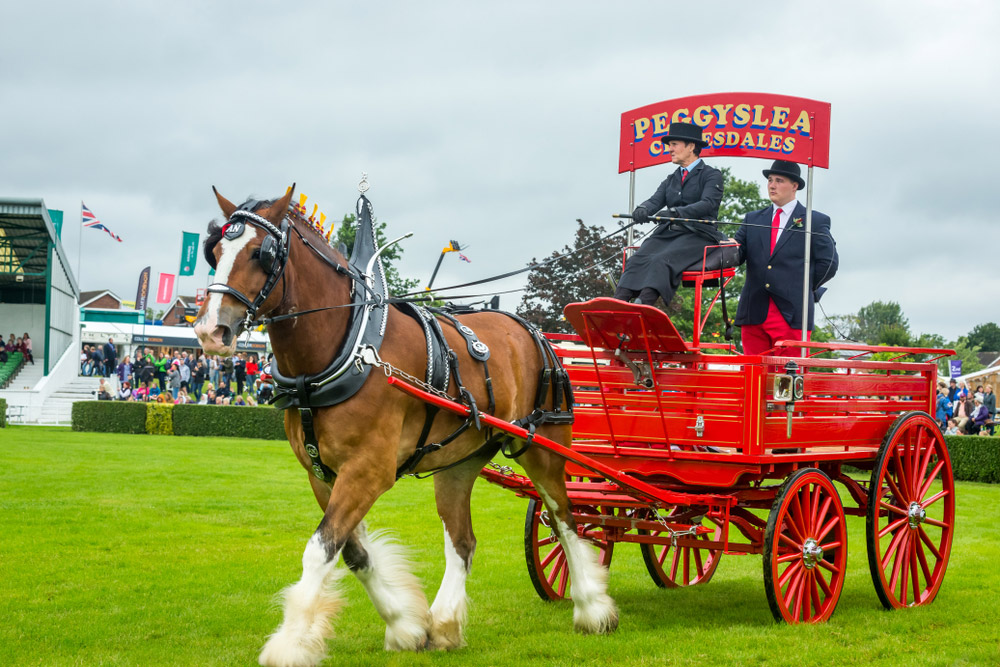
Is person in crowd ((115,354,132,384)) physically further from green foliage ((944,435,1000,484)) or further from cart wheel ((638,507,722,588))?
cart wheel ((638,507,722,588))

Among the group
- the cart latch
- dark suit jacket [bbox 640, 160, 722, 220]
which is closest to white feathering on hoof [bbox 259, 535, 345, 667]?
the cart latch

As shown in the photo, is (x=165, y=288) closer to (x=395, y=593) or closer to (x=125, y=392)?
(x=125, y=392)

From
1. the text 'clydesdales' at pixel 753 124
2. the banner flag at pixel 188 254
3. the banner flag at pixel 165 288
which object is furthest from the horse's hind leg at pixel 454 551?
the banner flag at pixel 165 288

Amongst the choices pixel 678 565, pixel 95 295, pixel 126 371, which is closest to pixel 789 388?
pixel 678 565

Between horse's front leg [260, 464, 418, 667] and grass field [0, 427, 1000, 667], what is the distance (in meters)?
0.62

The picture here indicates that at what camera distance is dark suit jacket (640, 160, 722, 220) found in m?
7.05

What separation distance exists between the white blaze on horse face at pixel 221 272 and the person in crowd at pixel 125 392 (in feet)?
98.2

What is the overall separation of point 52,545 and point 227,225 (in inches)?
250

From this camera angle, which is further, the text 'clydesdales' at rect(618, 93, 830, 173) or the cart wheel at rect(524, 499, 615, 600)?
the text 'clydesdales' at rect(618, 93, 830, 173)

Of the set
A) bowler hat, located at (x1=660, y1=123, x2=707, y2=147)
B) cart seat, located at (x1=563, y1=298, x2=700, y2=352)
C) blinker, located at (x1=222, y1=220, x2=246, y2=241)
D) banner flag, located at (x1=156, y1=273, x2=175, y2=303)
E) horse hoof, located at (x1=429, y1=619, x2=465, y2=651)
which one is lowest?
horse hoof, located at (x1=429, y1=619, x2=465, y2=651)

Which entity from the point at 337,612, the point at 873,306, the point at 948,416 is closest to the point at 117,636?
the point at 337,612

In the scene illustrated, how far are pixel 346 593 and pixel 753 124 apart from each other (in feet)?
15.5

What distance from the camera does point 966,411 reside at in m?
23.2

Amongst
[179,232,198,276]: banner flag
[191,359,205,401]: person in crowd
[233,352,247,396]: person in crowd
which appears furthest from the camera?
[179,232,198,276]: banner flag
